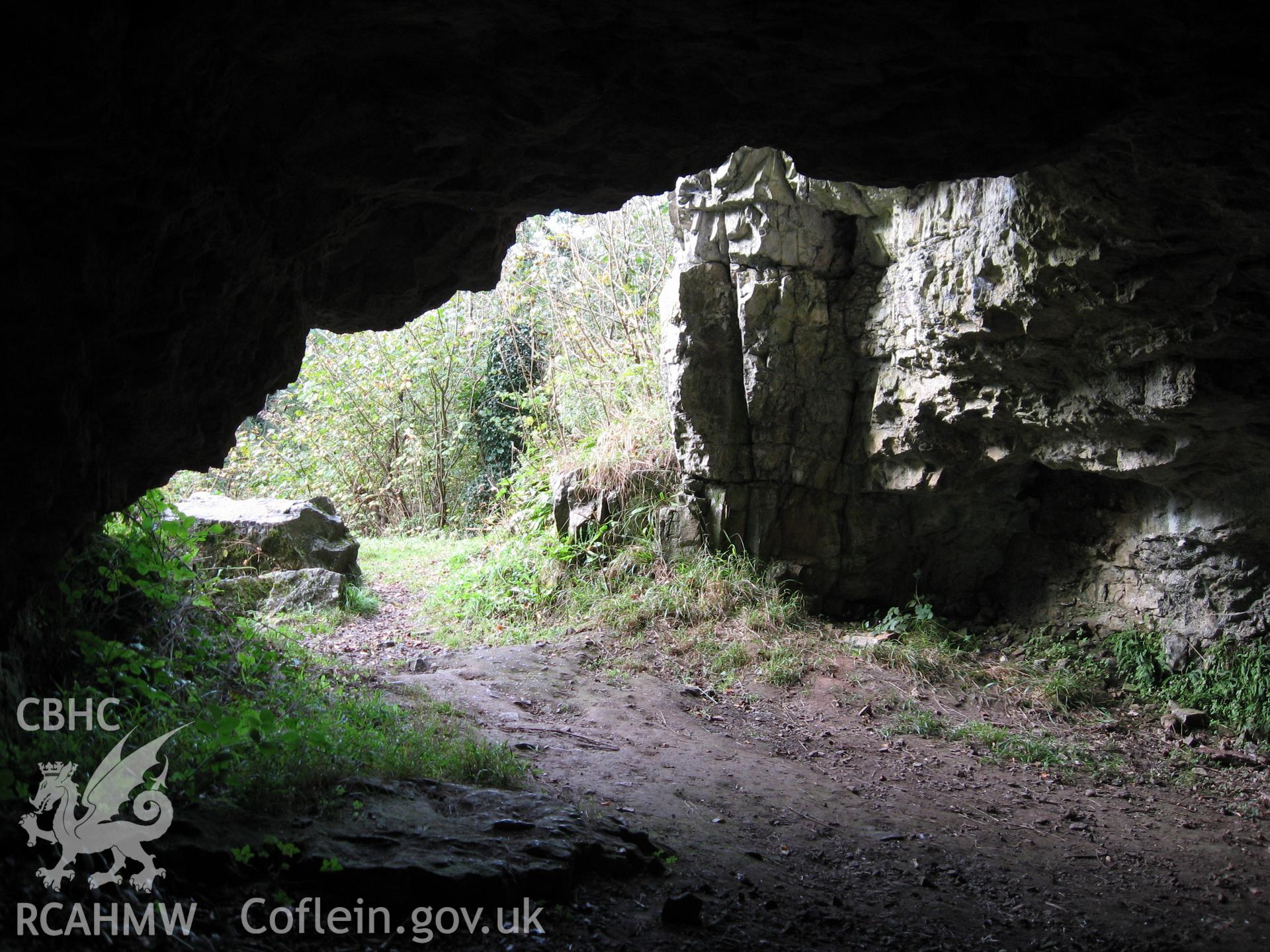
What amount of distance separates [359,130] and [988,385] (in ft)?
16.0

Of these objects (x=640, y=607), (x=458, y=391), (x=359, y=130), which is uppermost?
(x=458, y=391)

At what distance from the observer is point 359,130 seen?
336cm

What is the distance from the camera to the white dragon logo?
8.86ft

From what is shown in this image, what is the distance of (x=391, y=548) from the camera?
41.3 ft

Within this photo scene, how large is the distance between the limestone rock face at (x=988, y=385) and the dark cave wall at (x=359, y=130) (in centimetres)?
80

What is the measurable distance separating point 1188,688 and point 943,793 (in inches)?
93.6

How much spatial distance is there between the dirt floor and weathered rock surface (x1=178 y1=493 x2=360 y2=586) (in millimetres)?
1497

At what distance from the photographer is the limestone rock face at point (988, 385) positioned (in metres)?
4.74

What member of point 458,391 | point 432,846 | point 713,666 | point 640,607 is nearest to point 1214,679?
point 713,666

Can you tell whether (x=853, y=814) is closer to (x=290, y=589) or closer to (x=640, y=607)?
(x=640, y=607)

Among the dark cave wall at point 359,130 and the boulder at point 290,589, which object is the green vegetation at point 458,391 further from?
the dark cave wall at point 359,130

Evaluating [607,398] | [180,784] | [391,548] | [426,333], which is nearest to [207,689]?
[180,784]

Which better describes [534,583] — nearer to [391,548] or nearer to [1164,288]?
[391,548]

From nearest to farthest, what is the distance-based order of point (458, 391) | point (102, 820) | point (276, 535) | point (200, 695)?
point (102, 820) → point (200, 695) → point (276, 535) → point (458, 391)
